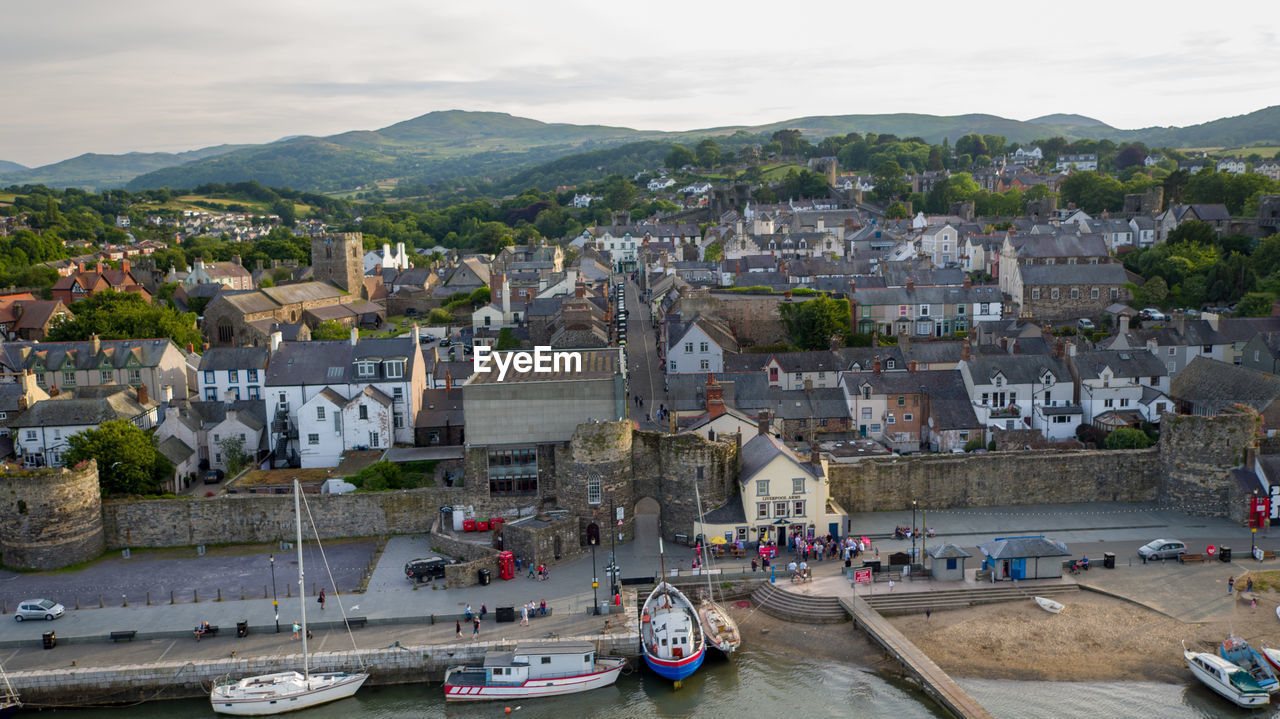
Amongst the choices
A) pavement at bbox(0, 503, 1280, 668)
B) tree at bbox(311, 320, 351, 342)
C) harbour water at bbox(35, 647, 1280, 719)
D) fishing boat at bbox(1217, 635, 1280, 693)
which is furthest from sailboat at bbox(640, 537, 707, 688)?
tree at bbox(311, 320, 351, 342)

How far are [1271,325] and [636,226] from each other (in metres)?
71.6

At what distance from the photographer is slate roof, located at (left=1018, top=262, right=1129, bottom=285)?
64188 mm

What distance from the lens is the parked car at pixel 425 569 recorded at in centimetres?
3066

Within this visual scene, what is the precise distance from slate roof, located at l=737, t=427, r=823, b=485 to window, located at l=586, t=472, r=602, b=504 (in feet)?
16.0

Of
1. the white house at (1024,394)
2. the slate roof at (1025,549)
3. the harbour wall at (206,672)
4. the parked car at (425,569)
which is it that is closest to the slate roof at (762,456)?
the slate roof at (1025,549)

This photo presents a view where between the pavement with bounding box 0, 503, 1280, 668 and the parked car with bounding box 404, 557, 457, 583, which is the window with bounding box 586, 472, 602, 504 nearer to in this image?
the pavement with bounding box 0, 503, 1280, 668

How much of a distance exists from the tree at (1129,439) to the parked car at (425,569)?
27.0m

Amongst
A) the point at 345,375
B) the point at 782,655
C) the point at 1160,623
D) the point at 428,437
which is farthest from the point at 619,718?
the point at 345,375

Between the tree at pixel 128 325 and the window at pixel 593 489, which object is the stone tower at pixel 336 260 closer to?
the tree at pixel 128 325

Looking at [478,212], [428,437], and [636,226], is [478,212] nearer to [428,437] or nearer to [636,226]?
[636,226]

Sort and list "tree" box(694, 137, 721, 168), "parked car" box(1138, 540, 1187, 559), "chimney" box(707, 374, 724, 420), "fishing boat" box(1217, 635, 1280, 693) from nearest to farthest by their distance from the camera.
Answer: "fishing boat" box(1217, 635, 1280, 693) → "parked car" box(1138, 540, 1187, 559) → "chimney" box(707, 374, 724, 420) → "tree" box(694, 137, 721, 168)

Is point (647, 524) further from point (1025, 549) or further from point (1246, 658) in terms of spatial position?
point (1246, 658)

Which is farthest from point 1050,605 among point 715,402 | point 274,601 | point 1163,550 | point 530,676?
point 274,601

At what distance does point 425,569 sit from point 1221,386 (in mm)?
34573
